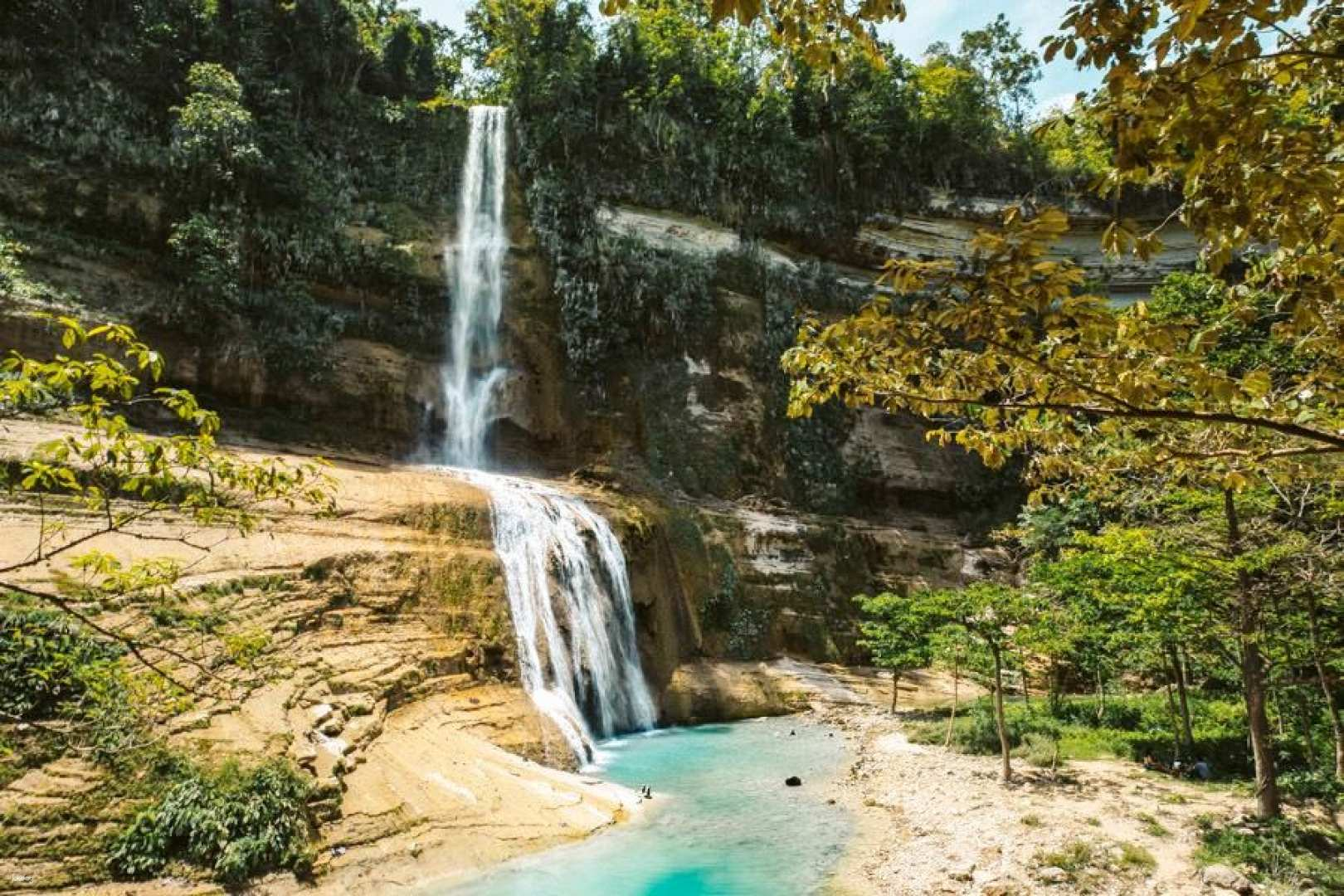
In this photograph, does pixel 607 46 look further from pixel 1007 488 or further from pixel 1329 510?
pixel 1329 510

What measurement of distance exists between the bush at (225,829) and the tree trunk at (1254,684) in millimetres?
12395

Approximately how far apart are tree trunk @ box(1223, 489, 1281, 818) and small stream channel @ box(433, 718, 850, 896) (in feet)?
18.8

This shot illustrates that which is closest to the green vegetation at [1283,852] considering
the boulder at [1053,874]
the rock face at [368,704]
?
the boulder at [1053,874]

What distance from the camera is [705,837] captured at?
11.2m

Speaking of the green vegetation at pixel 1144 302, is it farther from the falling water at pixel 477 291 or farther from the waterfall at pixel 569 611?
the falling water at pixel 477 291

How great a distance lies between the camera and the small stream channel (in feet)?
30.9

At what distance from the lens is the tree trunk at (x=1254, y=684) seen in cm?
1024

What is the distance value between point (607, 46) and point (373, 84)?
422 inches

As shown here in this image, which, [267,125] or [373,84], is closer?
[267,125]

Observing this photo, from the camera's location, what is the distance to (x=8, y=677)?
9461 mm

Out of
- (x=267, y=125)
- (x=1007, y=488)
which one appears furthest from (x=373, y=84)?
(x=1007, y=488)

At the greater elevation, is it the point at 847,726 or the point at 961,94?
the point at 961,94

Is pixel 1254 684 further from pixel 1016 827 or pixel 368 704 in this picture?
pixel 368 704

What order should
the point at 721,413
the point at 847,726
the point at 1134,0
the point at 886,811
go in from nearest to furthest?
the point at 1134,0 < the point at 886,811 < the point at 847,726 < the point at 721,413
